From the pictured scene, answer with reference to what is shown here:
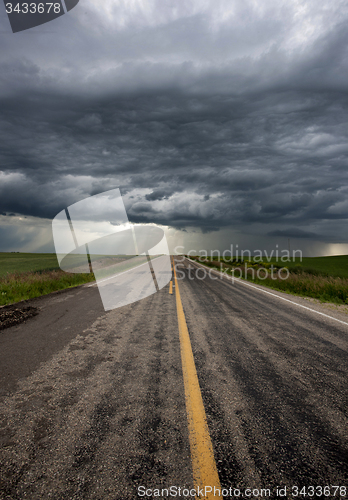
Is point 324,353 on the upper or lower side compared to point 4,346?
lower

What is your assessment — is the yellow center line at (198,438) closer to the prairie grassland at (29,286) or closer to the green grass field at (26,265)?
the prairie grassland at (29,286)

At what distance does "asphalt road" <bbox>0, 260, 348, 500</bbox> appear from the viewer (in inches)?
65.6

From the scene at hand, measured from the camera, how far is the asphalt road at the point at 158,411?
5.47ft

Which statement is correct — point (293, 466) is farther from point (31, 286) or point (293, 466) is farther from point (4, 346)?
point (31, 286)

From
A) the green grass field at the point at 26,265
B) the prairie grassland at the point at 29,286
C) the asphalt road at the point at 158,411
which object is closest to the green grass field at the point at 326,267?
the asphalt road at the point at 158,411

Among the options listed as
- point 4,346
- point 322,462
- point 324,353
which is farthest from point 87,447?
point 324,353

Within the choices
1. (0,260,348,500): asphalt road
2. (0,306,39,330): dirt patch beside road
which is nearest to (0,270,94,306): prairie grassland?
(0,306,39,330): dirt patch beside road

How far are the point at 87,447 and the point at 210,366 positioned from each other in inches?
74.3

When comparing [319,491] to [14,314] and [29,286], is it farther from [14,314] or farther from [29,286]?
[29,286]

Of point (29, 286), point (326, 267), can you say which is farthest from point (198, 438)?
point (326, 267)

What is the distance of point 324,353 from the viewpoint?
4020mm

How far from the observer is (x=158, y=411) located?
7.75 ft

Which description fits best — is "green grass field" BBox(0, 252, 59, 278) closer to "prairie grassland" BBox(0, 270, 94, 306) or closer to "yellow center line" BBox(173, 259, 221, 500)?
"prairie grassland" BBox(0, 270, 94, 306)

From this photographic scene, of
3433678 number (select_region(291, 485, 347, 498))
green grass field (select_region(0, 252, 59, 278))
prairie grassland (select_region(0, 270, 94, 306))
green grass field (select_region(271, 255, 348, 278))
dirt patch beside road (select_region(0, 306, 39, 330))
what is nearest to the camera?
3433678 number (select_region(291, 485, 347, 498))
